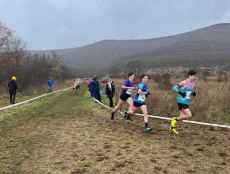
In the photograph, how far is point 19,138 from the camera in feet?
41.6

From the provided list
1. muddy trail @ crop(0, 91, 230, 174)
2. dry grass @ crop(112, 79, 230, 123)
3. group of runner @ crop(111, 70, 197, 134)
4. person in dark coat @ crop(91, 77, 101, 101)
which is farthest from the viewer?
person in dark coat @ crop(91, 77, 101, 101)

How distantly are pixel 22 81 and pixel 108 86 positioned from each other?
101 ft

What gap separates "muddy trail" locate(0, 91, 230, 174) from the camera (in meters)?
8.70

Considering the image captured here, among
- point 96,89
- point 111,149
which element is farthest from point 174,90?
point 96,89

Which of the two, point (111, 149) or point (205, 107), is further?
point (205, 107)

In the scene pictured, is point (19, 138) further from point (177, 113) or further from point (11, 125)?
point (177, 113)

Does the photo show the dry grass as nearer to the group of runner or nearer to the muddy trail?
the muddy trail

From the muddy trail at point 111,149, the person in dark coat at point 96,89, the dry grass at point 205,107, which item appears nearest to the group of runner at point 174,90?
the muddy trail at point 111,149

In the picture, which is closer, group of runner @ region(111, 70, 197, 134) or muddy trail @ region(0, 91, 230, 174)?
muddy trail @ region(0, 91, 230, 174)

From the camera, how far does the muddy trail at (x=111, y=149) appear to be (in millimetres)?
8695

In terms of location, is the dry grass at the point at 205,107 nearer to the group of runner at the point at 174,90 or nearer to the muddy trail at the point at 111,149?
the muddy trail at the point at 111,149

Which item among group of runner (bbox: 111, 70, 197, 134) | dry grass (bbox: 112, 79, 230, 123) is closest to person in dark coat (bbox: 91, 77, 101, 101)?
dry grass (bbox: 112, 79, 230, 123)

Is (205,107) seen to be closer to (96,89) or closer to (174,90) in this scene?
(174,90)

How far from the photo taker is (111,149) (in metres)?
10.3
